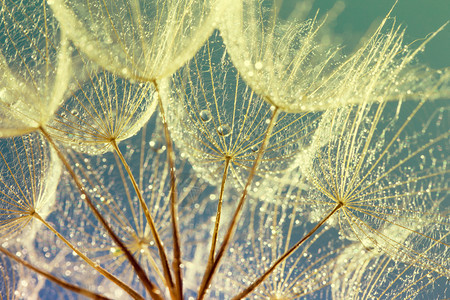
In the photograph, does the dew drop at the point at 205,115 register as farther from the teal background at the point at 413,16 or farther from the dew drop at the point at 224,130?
the teal background at the point at 413,16

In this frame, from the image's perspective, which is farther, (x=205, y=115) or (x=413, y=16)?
(x=413, y=16)

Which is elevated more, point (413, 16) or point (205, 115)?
point (413, 16)

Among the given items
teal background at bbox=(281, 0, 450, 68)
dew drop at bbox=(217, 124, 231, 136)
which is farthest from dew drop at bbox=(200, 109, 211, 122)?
teal background at bbox=(281, 0, 450, 68)

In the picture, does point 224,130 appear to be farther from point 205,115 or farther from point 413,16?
point 413,16

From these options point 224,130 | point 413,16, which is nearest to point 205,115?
point 224,130

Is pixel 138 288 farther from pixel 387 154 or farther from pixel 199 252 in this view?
pixel 387 154

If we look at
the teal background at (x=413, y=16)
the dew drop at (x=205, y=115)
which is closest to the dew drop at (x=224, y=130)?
the dew drop at (x=205, y=115)

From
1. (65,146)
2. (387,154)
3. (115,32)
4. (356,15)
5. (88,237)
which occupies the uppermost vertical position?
(356,15)

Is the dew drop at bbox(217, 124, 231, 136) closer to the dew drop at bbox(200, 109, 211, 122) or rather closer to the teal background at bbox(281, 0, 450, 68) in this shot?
the dew drop at bbox(200, 109, 211, 122)

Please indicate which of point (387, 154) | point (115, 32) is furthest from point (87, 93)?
point (387, 154)
